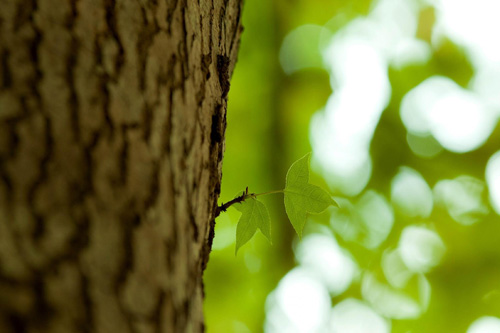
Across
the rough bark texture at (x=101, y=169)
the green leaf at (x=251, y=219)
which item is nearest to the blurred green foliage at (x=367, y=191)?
the green leaf at (x=251, y=219)

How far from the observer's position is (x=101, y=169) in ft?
2.17

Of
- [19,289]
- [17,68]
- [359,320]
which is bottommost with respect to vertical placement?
[359,320]

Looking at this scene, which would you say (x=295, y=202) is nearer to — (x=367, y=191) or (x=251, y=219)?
(x=251, y=219)

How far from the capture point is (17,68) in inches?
27.2

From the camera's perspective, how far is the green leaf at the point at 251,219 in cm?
119

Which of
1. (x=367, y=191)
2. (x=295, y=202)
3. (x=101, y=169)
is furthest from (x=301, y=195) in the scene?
(x=367, y=191)

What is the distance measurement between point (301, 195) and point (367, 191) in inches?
176

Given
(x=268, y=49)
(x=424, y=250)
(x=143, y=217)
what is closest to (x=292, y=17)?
(x=268, y=49)

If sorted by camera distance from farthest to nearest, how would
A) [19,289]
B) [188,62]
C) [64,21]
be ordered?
[188,62] < [64,21] < [19,289]

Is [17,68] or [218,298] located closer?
[17,68]

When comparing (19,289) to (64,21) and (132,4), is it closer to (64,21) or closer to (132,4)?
(64,21)

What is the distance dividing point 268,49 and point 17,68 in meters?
4.80

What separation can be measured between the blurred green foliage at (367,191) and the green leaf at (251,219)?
11.6ft

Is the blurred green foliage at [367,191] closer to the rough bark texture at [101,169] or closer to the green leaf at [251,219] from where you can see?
the green leaf at [251,219]
